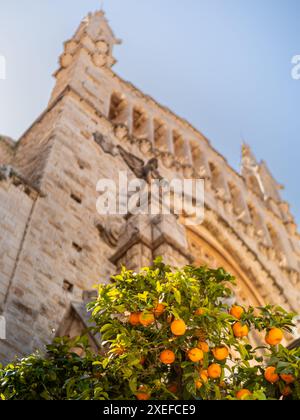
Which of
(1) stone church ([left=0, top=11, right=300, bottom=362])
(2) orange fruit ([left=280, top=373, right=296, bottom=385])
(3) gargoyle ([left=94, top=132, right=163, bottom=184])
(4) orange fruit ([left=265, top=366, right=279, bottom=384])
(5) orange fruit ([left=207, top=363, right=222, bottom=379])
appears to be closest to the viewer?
(2) orange fruit ([left=280, top=373, right=296, bottom=385])

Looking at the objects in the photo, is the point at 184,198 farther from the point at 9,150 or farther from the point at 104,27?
the point at 104,27

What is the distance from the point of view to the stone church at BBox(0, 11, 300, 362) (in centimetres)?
805

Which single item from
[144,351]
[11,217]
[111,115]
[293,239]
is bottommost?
[144,351]

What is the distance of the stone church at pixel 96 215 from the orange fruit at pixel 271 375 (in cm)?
416

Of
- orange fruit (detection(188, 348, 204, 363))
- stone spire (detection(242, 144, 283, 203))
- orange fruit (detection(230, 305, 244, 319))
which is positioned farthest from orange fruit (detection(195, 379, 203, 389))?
stone spire (detection(242, 144, 283, 203))

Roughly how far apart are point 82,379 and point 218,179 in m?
20.1

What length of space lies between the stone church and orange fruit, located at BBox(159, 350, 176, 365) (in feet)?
12.8

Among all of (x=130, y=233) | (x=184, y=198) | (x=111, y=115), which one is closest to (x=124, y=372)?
(x=130, y=233)

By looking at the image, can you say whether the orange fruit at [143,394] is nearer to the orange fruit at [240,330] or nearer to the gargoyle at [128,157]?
the orange fruit at [240,330]

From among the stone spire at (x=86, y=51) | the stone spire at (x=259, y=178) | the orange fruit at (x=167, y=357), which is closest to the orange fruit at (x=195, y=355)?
the orange fruit at (x=167, y=357)

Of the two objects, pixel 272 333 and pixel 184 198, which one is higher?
pixel 184 198

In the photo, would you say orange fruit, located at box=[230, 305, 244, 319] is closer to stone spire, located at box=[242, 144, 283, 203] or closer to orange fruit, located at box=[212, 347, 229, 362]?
orange fruit, located at box=[212, 347, 229, 362]

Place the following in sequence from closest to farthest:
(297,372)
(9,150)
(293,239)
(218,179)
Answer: (297,372), (9,150), (218,179), (293,239)

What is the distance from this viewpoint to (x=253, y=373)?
11.8ft
